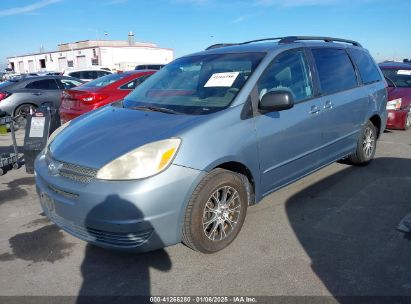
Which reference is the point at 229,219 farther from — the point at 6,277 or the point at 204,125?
the point at 6,277

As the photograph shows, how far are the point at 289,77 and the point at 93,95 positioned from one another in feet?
15.1

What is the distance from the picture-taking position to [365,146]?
5.43 metres

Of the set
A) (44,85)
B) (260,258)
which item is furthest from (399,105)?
(44,85)

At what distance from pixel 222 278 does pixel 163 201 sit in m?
0.79

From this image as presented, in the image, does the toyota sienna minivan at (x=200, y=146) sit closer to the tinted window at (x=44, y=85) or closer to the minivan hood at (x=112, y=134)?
the minivan hood at (x=112, y=134)

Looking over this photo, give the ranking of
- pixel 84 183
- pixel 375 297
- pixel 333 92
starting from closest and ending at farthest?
pixel 375 297, pixel 84 183, pixel 333 92

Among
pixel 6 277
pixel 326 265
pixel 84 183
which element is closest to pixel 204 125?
pixel 84 183

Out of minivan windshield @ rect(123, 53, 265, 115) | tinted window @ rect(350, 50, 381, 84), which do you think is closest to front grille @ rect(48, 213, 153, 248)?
minivan windshield @ rect(123, 53, 265, 115)

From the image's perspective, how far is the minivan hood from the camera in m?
2.89

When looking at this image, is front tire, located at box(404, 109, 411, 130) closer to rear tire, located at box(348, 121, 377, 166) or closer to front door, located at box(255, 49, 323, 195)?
rear tire, located at box(348, 121, 377, 166)

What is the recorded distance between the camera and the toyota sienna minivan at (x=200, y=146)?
2.75m

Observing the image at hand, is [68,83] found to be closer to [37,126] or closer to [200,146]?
[37,126]

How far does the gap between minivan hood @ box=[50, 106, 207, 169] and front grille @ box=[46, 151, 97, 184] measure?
3 cm

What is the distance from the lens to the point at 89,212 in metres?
2.76
